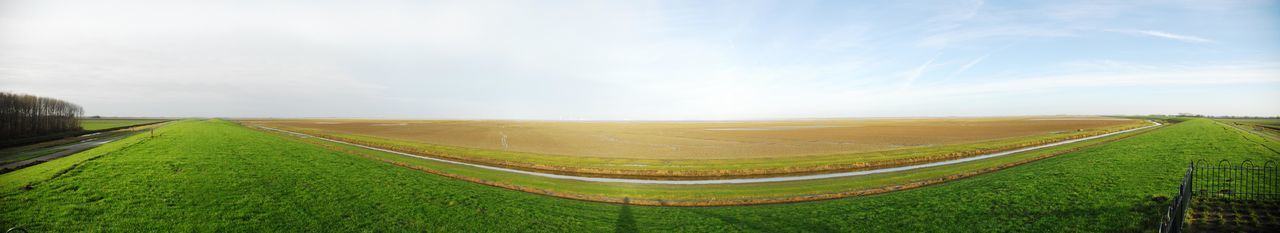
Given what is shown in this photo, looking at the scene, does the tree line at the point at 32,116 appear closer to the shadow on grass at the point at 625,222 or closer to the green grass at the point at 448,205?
the green grass at the point at 448,205

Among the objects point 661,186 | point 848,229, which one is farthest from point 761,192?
point 848,229

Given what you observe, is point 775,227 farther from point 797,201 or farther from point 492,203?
point 492,203

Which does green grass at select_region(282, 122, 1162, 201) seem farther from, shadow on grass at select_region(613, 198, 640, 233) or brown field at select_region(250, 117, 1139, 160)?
brown field at select_region(250, 117, 1139, 160)

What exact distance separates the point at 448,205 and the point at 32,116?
90.4 m

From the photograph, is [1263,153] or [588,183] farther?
[588,183]

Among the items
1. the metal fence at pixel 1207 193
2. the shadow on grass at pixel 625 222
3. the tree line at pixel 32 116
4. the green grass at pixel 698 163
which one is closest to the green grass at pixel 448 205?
the shadow on grass at pixel 625 222

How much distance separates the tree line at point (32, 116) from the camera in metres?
53.0

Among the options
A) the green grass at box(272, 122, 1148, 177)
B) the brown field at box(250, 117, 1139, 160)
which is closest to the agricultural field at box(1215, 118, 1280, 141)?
A: the brown field at box(250, 117, 1139, 160)

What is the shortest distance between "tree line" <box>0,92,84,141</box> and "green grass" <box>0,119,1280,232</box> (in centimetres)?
6595

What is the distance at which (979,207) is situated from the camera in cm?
1269

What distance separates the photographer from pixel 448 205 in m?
14.1

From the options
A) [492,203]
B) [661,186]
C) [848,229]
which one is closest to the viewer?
[848,229]

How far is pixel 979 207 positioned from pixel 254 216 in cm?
2003

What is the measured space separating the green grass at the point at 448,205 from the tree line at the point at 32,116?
65951mm
